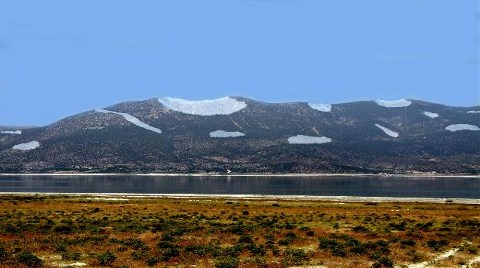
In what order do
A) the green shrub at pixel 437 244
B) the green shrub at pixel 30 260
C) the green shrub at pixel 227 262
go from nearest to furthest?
the green shrub at pixel 30 260 < the green shrub at pixel 227 262 < the green shrub at pixel 437 244

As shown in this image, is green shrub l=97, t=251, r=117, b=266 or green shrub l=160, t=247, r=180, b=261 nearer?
green shrub l=97, t=251, r=117, b=266

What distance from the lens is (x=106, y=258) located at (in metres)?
38.3

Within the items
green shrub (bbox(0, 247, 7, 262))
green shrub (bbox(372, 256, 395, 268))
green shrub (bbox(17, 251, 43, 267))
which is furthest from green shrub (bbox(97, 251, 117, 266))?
green shrub (bbox(372, 256, 395, 268))

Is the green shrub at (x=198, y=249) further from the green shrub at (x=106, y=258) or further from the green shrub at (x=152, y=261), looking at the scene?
the green shrub at (x=106, y=258)

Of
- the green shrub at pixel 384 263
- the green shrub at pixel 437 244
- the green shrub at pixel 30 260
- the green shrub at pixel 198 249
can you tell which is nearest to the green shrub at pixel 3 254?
the green shrub at pixel 30 260

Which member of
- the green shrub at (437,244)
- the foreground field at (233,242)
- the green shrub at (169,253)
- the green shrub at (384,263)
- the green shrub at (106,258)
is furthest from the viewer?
the green shrub at (437,244)

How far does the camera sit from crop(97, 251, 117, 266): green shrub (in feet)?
122

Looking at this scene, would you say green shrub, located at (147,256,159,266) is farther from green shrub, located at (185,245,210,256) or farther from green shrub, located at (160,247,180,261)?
green shrub, located at (185,245,210,256)

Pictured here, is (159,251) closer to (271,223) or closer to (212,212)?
(271,223)

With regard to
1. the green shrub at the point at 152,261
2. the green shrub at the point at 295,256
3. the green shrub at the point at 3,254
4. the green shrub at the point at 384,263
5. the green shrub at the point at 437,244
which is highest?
the green shrub at the point at 3,254

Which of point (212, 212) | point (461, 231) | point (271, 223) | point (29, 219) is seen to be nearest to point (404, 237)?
point (461, 231)

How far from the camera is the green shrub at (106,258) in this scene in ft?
122

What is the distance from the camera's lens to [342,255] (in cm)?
4188

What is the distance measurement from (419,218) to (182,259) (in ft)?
151
